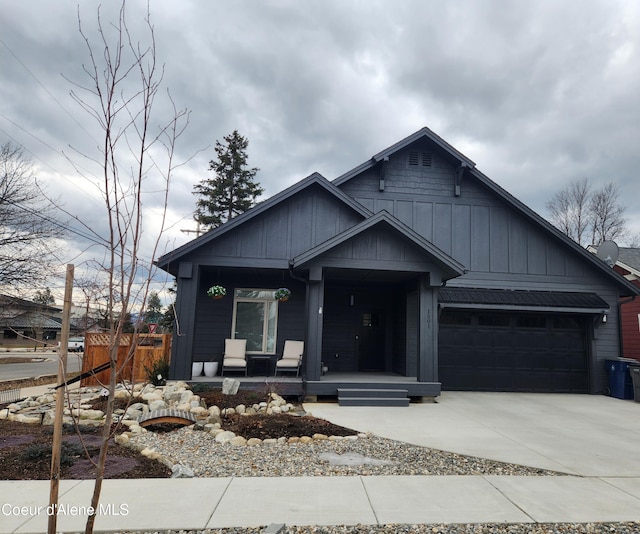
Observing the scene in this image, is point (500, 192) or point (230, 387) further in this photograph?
point (500, 192)

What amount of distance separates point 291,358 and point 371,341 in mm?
2668

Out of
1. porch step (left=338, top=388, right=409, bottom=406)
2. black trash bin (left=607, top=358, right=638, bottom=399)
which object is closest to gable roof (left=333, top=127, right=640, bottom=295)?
black trash bin (left=607, top=358, right=638, bottom=399)

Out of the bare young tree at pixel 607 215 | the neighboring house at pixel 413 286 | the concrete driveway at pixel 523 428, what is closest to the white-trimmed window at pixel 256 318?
the neighboring house at pixel 413 286

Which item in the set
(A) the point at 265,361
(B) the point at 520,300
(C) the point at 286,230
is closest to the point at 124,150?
(C) the point at 286,230

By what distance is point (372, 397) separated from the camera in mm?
8430

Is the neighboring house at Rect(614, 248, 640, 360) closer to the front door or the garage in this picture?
the garage

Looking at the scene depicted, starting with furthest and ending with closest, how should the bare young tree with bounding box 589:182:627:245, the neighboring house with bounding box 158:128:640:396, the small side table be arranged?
the bare young tree with bounding box 589:182:627:245 → the small side table → the neighboring house with bounding box 158:128:640:396

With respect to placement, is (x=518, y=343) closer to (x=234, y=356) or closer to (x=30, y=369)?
(x=234, y=356)

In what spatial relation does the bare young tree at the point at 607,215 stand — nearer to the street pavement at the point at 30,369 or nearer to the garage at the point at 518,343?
the garage at the point at 518,343

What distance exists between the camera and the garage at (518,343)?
1065cm

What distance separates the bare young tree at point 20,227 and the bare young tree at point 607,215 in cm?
3000

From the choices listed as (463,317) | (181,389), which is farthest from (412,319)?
(181,389)

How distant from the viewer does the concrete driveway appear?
5086 millimetres

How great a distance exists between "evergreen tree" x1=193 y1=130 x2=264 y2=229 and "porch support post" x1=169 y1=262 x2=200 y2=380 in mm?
19073
